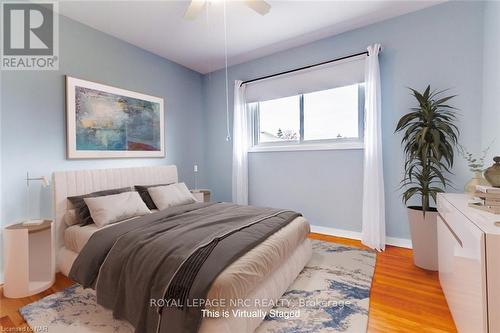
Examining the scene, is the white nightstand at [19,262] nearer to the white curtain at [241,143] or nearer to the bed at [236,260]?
the bed at [236,260]

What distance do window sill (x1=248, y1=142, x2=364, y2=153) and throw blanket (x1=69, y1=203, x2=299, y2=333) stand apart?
1.69 m

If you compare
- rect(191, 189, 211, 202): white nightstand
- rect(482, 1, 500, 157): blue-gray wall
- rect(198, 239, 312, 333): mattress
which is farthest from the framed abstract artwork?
rect(482, 1, 500, 157): blue-gray wall

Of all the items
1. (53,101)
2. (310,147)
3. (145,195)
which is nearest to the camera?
(53,101)

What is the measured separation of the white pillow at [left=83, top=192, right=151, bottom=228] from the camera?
8.00 feet

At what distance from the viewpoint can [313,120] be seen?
151 inches

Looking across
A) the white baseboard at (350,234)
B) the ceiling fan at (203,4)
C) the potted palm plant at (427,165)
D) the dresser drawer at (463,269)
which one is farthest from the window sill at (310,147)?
the ceiling fan at (203,4)

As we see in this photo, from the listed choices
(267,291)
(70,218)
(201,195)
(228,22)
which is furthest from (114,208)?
(228,22)

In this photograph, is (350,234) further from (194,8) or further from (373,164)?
(194,8)

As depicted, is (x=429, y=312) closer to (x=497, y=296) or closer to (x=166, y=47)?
(x=497, y=296)

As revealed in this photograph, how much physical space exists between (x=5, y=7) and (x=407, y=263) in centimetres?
503

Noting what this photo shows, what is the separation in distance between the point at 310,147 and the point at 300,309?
243 centimetres

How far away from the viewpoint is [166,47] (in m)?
3.64

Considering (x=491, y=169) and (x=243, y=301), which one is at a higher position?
(x=491, y=169)

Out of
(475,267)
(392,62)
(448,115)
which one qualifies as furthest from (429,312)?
(392,62)
